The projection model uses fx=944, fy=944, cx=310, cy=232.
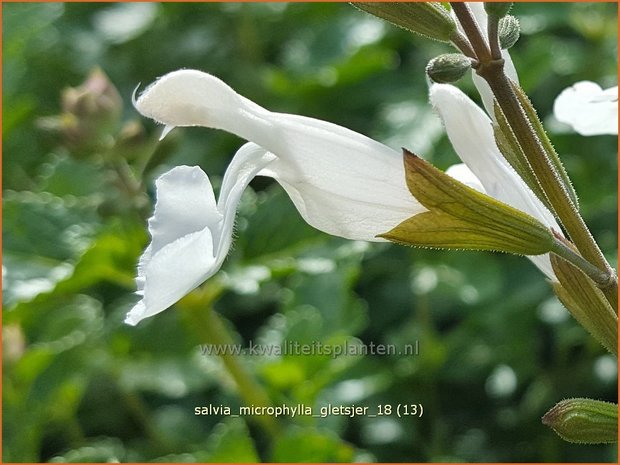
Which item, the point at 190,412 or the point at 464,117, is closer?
the point at 464,117

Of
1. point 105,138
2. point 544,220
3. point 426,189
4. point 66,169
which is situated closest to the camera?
point 426,189

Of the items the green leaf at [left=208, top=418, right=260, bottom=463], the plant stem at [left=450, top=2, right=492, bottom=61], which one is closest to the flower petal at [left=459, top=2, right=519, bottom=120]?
the plant stem at [left=450, top=2, right=492, bottom=61]

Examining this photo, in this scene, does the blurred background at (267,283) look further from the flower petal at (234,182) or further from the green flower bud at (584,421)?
the green flower bud at (584,421)

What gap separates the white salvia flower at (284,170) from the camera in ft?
2.12

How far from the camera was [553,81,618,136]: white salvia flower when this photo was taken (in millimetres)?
815

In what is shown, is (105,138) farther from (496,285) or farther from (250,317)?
(496,285)

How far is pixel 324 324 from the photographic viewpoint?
1431 mm

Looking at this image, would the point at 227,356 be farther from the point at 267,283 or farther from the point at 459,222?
the point at 459,222

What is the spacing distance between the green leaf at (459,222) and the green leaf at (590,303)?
52 mm

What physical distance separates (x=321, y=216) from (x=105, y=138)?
76 cm

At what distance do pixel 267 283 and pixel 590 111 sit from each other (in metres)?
0.98

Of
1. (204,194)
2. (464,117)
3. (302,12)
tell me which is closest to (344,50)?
(302,12)

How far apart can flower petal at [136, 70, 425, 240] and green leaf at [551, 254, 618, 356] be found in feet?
0.37

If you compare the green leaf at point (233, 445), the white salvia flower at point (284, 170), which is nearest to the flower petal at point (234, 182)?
the white salvia flower at point (284, 170)
